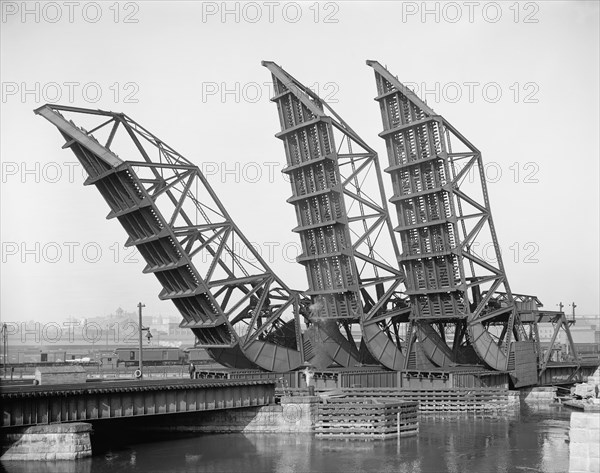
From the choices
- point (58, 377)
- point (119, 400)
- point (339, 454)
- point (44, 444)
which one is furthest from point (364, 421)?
point (58, 377)

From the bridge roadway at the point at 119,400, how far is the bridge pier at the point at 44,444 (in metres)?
0.60

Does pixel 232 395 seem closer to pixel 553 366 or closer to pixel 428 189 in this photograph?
pixel 428 189

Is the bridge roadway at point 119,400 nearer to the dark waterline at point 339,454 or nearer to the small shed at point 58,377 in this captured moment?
the dark waterline at point 339,454

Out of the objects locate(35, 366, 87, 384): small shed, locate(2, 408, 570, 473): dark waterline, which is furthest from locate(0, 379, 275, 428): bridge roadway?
locate(35, 366, 87, 384): small shed

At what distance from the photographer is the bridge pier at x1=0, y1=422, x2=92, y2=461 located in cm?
4284

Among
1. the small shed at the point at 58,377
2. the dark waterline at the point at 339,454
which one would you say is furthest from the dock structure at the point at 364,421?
the small shed at the point at 58,377

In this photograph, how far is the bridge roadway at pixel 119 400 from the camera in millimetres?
43438

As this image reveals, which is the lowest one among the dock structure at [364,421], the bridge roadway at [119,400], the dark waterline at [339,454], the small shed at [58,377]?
the dark waterline at [339,454]

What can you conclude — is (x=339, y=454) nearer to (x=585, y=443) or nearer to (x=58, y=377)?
(x=585, y=443)

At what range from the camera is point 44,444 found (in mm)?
43094

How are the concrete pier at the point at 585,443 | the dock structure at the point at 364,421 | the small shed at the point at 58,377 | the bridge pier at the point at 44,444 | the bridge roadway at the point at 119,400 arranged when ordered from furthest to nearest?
the small shed at the point at 58,377
the dock structure at the point at 364,421
the bridge roadway at the point at 119,400
the bridge pier at the point at 44,444
the concrete pier at the point at 585,443

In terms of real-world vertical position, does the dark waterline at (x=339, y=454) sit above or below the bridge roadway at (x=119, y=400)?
below

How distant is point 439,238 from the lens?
2687 inches

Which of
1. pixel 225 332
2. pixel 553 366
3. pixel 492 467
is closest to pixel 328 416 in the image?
pixel 492 467
